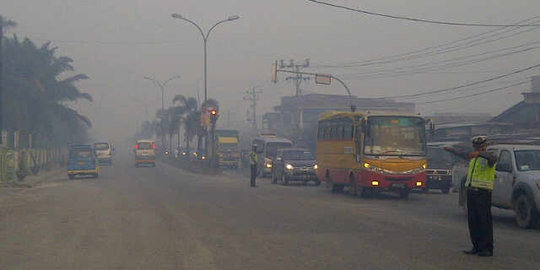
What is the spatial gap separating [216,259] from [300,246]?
71.8 inches

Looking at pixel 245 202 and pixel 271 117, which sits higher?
pixel 271 117

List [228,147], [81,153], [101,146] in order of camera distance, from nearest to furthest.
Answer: [81,153], [228,147], [101,146]

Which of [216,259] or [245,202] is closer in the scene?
[216,259]

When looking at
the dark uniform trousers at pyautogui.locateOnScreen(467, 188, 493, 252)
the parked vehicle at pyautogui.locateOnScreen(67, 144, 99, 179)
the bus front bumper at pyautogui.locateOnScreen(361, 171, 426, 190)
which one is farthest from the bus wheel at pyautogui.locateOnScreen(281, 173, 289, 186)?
the dark uniform trousers at pyautogui.locateOnScreen(467, 188, 493, 252)

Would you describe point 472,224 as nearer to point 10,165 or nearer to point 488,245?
point 488,245

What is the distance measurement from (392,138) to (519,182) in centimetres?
843

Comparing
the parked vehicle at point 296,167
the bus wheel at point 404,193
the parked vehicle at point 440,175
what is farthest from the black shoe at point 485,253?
the parked vehicle at point 296,167

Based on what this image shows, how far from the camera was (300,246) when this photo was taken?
1121cm

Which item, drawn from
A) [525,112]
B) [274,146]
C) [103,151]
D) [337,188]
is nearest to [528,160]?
[337,188]

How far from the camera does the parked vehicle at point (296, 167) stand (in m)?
32.1

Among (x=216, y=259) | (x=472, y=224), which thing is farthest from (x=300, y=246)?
(x=472, y=224)

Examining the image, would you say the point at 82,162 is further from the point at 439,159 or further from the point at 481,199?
the point at 481,199

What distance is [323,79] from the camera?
41156mm

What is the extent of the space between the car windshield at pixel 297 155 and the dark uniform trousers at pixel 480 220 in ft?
74.9
